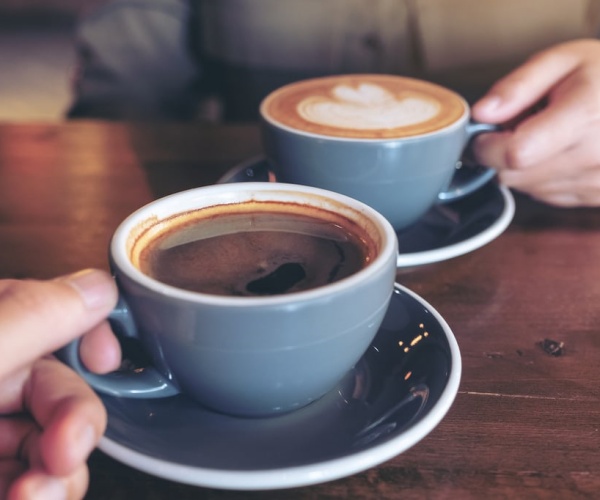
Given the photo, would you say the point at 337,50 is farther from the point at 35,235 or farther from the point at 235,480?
the point at 235,480

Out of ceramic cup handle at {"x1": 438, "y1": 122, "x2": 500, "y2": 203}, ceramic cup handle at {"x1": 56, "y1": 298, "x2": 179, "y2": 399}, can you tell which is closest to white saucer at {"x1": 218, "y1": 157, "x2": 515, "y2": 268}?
ceramic cup handle at {"x1": 438, "y1": 122, "x2": 500, "y2": 203}

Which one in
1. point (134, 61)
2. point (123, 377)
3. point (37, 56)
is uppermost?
point (123, 377)

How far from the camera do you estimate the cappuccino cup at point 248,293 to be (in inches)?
17.0

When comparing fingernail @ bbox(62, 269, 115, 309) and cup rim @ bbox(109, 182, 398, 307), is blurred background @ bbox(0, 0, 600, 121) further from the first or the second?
fingernail @ bbox(62, 269, 115, 309)

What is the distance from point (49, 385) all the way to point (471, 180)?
60 centimetres

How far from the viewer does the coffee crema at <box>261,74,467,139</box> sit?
76 centimetres

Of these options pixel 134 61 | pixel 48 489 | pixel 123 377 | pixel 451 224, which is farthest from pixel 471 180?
pixel 134 61

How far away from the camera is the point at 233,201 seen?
0.59 meters

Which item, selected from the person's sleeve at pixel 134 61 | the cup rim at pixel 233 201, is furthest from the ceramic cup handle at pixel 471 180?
the person's sleeve at pixel 134 61

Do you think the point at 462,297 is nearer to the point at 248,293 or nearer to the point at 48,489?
the point at 248,293

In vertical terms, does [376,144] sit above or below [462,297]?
above

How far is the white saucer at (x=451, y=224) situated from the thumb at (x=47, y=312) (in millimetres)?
318

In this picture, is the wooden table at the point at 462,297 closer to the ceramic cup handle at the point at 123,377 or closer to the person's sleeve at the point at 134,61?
the ceramic cup handle at the point at 123,377

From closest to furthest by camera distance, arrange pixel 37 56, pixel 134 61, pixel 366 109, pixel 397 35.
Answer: pixel 366 109 < pixel 397 35 < pixel 134 61 < pixel 37 56
